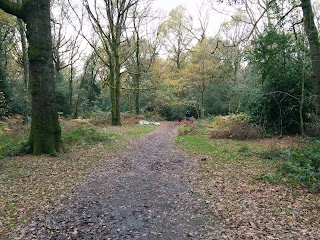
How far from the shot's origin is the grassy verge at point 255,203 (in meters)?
4.78

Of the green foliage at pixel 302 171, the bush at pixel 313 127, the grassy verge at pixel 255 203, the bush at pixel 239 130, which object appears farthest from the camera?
the bush at pixel 239 130

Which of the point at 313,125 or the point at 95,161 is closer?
the point at 95,161

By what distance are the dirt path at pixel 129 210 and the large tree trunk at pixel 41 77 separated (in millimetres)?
2504

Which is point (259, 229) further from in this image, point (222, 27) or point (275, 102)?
point (222, 27)

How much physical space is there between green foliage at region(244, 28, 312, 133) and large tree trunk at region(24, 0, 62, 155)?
10918mm

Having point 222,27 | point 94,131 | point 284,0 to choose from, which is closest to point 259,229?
point 94,131

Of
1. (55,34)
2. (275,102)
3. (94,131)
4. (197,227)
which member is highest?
(55,34)

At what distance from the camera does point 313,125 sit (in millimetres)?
13062

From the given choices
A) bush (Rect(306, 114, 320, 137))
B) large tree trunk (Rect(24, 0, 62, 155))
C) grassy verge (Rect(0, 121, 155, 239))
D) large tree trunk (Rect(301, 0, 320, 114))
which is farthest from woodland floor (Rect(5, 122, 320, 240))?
large tree trunk (Rect(301, 0, 320, 114))

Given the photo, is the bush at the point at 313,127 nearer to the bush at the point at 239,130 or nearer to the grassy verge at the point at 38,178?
the bush at the point at 239,130

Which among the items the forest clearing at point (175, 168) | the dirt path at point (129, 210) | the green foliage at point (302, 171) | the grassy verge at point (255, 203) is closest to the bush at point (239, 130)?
the forest clearing at point (175, 168)

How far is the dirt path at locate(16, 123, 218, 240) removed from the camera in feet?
15.8

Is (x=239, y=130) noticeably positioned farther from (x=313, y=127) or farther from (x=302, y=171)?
(x=302, y=171)

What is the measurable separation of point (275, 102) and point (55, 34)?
84.4ft
